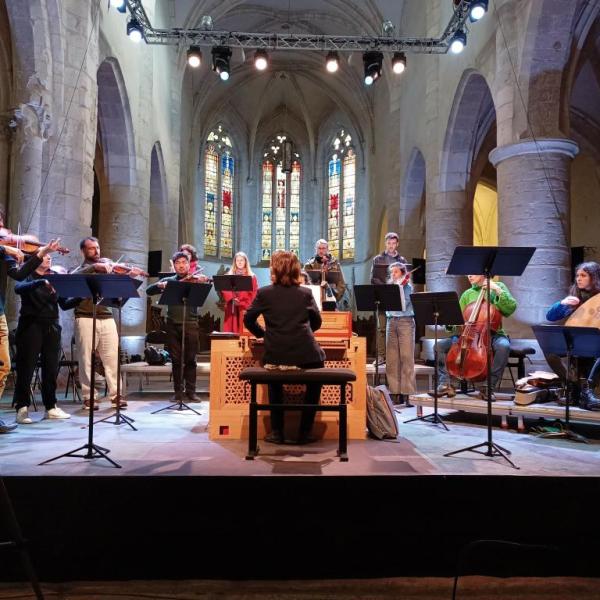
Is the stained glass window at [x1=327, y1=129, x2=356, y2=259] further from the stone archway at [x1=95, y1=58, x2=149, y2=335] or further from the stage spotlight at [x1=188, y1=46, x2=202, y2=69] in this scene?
the stage spotlight at [x1=188, y1=46, x2=202, y2=69]

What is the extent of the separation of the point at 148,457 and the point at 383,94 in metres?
18.8

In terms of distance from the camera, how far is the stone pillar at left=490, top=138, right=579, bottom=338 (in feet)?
29.0

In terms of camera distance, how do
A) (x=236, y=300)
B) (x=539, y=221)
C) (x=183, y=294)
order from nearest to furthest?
(x=183, y=294) < (x=236, y=300) < (x=539, y=221)

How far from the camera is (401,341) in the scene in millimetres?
7191

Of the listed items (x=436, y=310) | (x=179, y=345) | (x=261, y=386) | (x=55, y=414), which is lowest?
(x=55, y=414)

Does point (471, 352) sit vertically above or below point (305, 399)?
above

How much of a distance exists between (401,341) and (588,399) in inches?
89.0

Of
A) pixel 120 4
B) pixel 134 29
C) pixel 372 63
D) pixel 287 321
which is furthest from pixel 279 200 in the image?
pixel 287 321

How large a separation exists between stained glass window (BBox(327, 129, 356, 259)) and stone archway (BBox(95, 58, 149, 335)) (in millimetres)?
13584

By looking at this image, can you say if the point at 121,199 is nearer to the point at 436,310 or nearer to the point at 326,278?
the point at 326,278

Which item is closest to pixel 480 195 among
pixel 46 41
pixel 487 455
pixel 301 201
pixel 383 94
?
pixel 383 94

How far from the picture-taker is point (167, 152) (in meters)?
17.1

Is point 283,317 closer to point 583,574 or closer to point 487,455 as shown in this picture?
point 487,455

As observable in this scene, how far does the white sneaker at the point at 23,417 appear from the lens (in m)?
5.79
